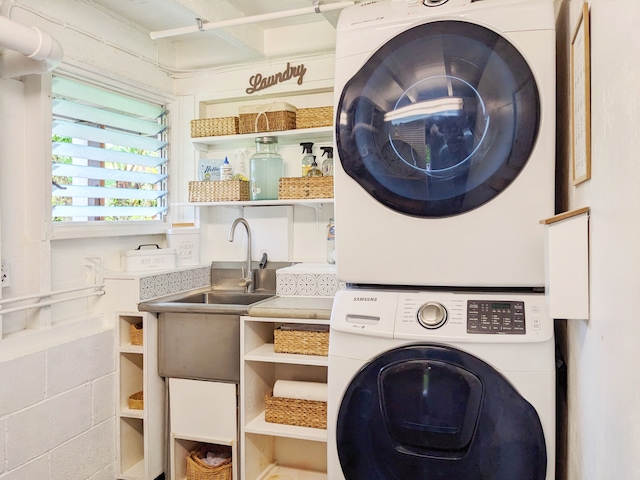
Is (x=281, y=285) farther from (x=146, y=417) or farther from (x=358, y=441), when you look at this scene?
(x=358, y=441)

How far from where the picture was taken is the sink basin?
99.4 inches

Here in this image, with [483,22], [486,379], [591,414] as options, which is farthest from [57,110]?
[591,414]

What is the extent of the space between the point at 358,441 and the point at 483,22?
1157 millimetres

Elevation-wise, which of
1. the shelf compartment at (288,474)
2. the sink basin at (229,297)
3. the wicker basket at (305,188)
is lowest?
the shelf compartment at (288,474)

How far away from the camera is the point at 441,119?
48.1 inches

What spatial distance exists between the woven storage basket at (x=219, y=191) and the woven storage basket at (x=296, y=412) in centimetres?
106

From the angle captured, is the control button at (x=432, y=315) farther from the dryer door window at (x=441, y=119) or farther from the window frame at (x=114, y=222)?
the window frame at (x=114, y=222)

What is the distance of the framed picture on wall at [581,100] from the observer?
894mm

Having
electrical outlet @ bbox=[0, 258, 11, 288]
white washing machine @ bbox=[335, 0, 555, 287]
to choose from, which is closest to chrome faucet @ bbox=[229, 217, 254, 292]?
electrical outlet @ bbox=[0, 258, 11, 288]

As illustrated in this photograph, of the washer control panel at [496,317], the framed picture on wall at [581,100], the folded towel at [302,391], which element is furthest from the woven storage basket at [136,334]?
the framed picture on wall at [581,100]

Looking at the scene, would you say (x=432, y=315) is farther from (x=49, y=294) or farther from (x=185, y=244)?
(x=185, y=244)

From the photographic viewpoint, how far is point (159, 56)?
2.71 metres

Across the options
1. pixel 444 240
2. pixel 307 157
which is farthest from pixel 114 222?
pixel 444 240

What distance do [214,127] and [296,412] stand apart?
1562 mm
